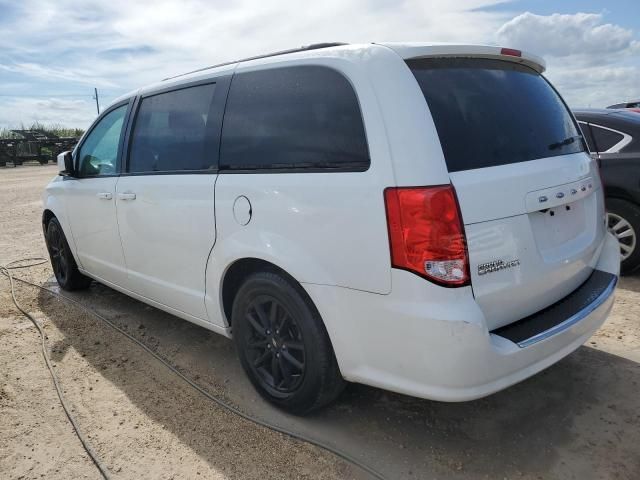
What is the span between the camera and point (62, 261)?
5320mm

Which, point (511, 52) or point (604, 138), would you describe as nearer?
point (511, 52)

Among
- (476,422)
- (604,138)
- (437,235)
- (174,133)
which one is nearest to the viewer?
(437,235)

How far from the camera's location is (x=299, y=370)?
281cm

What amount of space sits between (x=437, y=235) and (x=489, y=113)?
75 centimetres

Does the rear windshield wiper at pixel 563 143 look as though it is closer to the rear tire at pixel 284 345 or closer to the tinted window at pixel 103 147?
the rear tire at pixel 284 345

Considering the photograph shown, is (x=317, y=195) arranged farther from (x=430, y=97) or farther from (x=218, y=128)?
(x=218, y=128)

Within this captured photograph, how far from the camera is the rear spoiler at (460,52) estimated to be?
7.86 ft

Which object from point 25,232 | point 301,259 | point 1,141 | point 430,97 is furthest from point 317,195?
point 1,141

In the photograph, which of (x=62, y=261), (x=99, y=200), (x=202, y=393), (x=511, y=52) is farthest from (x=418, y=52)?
(x=62, y=261)

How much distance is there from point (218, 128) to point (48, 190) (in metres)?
3.02

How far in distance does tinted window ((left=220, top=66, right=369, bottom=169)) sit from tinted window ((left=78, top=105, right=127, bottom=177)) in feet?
5.01

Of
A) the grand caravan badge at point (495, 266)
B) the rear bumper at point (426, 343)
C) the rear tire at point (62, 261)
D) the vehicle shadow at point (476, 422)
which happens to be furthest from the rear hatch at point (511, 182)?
the rear tire at point (62, 261)

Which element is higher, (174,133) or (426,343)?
(174,133)

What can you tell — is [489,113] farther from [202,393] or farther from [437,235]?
[202,393]
